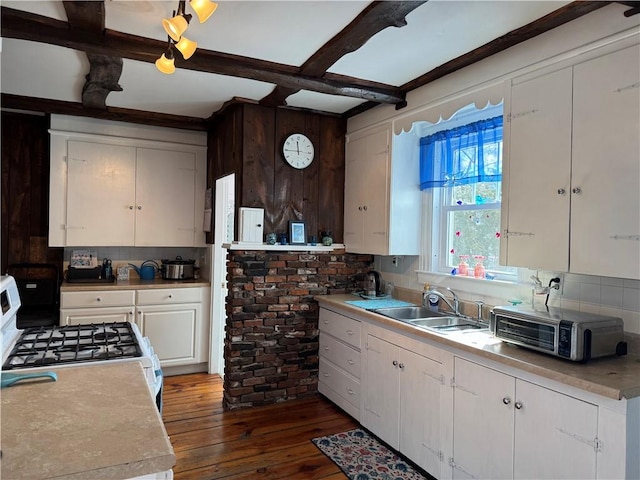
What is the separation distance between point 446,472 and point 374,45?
2.43m

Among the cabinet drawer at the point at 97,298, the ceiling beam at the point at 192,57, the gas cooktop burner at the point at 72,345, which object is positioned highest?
the ceiling beam at the point at 192,57

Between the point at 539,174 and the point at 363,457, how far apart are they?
2.00 m

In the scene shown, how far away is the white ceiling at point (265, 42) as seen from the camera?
211 cm

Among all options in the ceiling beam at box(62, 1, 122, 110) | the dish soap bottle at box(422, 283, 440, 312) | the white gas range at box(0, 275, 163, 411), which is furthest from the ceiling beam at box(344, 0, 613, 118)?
the white gas range at box(0, 275, 163, 411)

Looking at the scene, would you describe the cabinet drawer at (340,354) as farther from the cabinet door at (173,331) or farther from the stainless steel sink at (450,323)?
the cabinet door at (173,331)

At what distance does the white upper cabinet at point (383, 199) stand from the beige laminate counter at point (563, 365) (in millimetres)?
1051

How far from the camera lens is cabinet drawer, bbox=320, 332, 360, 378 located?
329 centimetres

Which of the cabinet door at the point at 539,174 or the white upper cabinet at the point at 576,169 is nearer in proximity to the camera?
the white upper cabinet at the point at 576,169

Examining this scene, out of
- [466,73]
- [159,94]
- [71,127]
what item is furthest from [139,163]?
[466,73]

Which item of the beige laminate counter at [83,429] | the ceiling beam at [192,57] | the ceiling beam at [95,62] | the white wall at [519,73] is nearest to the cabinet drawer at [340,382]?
the white wall at [519,73]

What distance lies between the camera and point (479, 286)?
9.62 feet

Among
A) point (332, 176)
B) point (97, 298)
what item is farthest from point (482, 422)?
point (97, 298)

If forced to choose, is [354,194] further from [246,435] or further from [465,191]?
[246,435]

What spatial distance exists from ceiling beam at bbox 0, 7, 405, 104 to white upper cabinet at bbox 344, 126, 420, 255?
44cm
